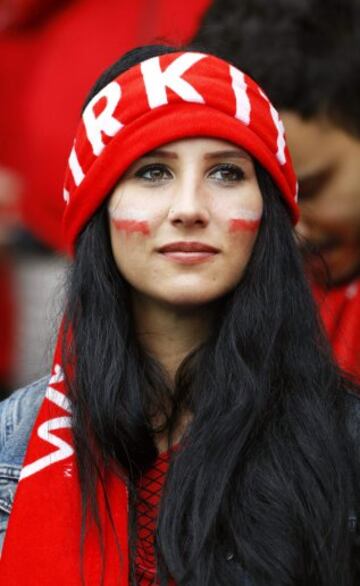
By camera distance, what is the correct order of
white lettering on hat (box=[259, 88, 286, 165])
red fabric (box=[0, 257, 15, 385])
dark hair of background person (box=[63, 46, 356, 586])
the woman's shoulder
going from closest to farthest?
1. dark hair of background person (box=[63, 46, 356, 586])
2. white lettering on hat (box=[259, 88, 286, 165])
3. the woman's shoulder
4. red fabric (box=[0, 257, 15, 385])

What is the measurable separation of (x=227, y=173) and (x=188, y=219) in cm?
16

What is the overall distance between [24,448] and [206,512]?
483 millimetres

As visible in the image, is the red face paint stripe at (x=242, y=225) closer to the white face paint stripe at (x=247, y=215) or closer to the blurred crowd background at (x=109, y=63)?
the white face paint stripe at (x=247, y=215)

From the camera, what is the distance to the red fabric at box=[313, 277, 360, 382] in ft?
12.4

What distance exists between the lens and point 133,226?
9.55 feet

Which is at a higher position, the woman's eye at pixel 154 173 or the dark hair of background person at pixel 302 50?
the dark hair of background person at pixel 302 50

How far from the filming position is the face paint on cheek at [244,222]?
9.48 ft

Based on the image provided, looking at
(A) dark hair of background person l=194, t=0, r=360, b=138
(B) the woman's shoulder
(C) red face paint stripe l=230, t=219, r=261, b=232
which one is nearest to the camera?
(C) red face paint stripe l=230, t=219, r=261, b=232

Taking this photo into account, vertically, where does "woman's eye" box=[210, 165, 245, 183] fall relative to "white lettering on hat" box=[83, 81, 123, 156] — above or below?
below

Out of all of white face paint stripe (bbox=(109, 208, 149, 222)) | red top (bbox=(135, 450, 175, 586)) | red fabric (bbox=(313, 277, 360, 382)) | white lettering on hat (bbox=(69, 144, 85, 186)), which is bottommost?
red top (bbox=(135, 450, 175, 586))

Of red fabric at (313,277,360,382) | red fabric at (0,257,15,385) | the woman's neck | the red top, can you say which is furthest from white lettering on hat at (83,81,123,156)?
red fabric at (0,257,15,385)

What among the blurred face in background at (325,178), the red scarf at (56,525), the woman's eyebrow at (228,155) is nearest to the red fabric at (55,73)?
the blurred face in background at (325,178)

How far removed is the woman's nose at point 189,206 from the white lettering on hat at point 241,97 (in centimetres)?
18

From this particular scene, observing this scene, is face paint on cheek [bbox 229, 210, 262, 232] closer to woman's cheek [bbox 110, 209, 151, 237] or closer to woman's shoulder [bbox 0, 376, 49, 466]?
woman's cheek [bbox 110, 209, 151, 237]
